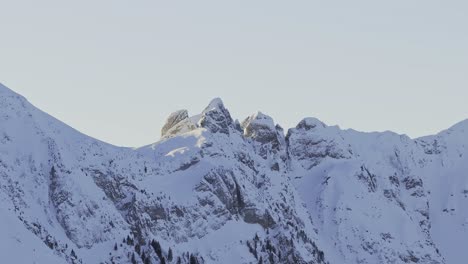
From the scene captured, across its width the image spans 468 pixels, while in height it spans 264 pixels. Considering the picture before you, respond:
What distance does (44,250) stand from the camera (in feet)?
623

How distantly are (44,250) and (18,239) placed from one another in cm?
480

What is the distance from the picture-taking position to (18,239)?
188 m

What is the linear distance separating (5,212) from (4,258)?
48.3ft

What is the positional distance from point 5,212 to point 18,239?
24.0 feet

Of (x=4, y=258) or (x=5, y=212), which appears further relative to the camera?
(x=5, y=212)

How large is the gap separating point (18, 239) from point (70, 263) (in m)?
14.5

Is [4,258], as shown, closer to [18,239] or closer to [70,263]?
[18,239]

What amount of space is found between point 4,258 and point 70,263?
2122 centimetres

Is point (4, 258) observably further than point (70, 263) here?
No

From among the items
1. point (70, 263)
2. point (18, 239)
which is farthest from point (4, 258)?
point (70, 263)

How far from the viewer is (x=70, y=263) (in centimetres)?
19950

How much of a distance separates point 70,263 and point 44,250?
10671 millimetres

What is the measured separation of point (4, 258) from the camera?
180 m
